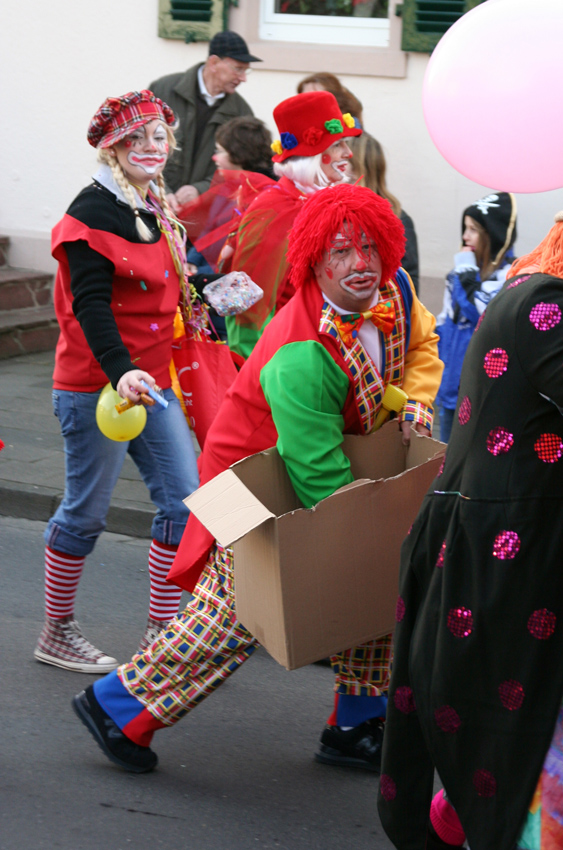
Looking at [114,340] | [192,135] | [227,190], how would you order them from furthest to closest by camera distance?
[192,135], [227,190], [114,340]

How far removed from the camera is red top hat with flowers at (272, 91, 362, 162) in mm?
4281

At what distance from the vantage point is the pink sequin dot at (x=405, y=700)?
2.38m

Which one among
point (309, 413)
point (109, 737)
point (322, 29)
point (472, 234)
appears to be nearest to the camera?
point (309, 413)

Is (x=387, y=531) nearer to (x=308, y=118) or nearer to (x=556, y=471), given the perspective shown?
(x=556, y=471)

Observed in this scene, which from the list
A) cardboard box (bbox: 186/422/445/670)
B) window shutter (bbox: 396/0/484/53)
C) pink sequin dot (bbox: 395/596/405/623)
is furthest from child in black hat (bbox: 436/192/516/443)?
window shutter (bbox: 396/0/484/53)

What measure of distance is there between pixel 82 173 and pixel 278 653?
7.41 m

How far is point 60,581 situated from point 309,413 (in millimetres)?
1571

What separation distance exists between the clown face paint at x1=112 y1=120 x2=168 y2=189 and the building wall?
14.6ft

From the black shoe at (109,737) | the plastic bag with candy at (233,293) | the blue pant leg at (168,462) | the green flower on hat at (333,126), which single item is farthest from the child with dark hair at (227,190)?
the black shoe at (109,737)

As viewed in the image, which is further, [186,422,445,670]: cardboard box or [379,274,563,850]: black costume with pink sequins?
[186,422,445,670]: cardboard box

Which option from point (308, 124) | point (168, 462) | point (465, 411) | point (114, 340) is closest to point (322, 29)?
point (308, 124)

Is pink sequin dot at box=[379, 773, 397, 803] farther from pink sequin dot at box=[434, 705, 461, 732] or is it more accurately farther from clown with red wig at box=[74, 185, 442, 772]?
clown with red wig at box=[74, 185, 442, 772]

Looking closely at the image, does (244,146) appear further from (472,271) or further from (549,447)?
(549,447)

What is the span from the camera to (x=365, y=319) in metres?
3.02
